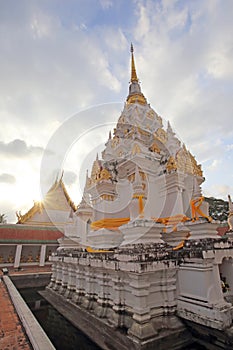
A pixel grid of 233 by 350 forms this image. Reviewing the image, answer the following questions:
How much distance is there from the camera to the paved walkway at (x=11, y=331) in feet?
14.8

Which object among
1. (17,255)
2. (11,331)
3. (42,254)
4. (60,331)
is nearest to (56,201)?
(42,254)

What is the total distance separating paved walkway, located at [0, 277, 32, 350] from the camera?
177 inches

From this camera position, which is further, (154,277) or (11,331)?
(154,277)

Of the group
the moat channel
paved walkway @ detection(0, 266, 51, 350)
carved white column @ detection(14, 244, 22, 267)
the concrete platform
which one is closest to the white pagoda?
the concrete platform

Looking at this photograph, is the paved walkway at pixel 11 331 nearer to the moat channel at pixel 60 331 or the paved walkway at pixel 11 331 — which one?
the paved walkway at pixel 11 331

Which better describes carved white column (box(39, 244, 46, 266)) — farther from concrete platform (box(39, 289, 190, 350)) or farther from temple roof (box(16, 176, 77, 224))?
concrete platform (box(39, 289, 190, 350))

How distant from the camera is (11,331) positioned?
17.2 feet

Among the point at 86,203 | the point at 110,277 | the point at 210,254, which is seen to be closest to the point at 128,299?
the point at 110,277

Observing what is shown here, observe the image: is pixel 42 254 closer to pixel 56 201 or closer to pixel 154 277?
pixel 56 201

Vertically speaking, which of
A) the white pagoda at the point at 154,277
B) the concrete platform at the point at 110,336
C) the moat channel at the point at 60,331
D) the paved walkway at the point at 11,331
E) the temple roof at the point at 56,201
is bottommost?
the moat channel at the point at 60,331

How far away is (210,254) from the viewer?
17.2ft

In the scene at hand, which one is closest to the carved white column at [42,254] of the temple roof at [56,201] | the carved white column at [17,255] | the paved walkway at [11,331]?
the carved white column at [17,255]

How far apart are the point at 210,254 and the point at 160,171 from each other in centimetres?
630

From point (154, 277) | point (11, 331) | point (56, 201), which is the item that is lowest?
point (11, 331)
